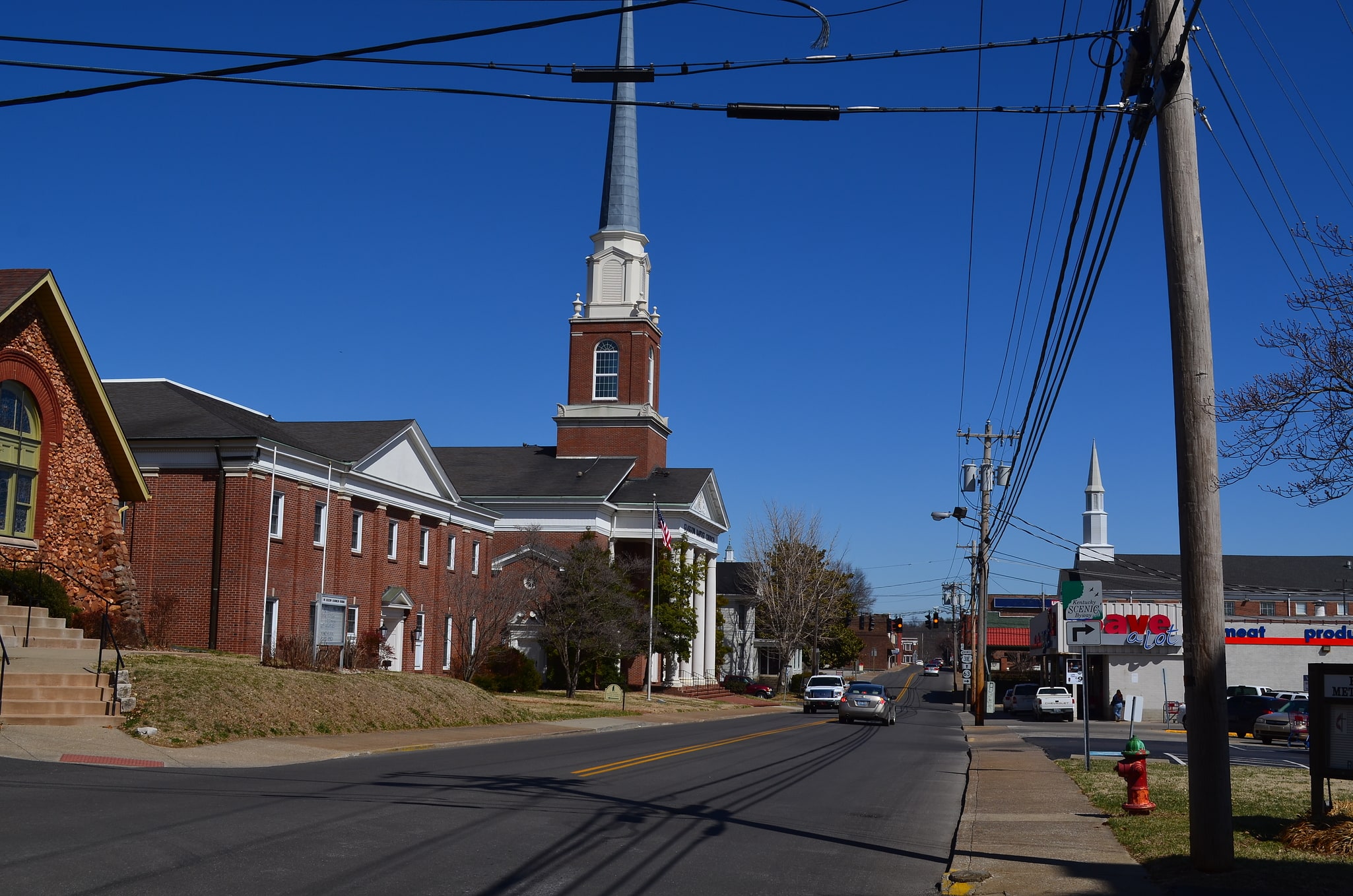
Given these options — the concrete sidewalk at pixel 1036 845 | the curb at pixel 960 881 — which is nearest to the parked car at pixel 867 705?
the concrete sidewalk at pixel 1036 845

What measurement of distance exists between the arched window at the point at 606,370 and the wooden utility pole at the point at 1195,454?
57.7 m

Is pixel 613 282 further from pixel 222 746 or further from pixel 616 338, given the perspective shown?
pixel 222 746

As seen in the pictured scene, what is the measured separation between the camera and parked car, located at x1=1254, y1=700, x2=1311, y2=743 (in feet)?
108

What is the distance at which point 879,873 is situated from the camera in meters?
10.4

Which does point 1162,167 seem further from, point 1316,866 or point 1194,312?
point 1316,866

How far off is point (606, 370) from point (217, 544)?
33.7 meters

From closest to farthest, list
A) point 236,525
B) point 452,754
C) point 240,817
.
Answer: point 240,817 < point 452,754 < point 236,525

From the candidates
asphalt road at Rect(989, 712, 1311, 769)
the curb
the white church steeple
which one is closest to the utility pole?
asphalt road at Rect(989, 712, 1311, 769)

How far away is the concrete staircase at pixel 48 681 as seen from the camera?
62.1 ft

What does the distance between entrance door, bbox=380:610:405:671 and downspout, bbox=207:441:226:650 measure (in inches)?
360

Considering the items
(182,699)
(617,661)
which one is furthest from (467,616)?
(182,699)

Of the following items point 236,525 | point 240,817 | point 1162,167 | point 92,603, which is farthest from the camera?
point 236,525

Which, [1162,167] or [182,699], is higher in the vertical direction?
[1162,167]

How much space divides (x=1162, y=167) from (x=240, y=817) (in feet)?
33.4
